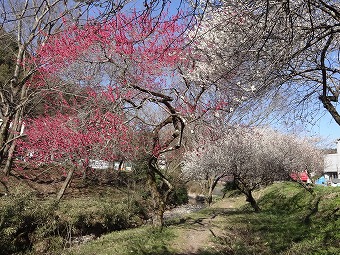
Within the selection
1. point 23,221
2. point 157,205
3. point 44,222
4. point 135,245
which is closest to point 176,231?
point 157,205

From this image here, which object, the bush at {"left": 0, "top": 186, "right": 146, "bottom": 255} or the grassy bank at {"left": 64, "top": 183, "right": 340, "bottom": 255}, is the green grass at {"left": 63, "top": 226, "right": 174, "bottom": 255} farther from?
the bush at {"left": 0, "top": 186, "right": 146, "bottom": 255}

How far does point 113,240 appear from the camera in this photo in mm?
8789

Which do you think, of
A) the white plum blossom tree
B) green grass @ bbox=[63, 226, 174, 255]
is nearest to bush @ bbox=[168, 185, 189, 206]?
the white plum blossom tree

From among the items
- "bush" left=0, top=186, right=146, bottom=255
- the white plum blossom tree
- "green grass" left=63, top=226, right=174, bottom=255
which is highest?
the white plum blossom tree

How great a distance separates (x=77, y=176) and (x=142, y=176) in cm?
Answer: 437

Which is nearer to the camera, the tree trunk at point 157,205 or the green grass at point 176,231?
the green grass at point 176,231

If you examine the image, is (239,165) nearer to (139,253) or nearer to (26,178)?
(139,253)

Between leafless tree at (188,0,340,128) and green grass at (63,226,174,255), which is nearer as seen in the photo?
leafless tree at (188,0,340,128)

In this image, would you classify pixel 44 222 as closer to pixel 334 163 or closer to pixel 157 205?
pixel 157 205

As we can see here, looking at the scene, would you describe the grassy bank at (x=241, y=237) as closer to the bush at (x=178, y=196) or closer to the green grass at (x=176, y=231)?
the green grass at (x=176, y=231)

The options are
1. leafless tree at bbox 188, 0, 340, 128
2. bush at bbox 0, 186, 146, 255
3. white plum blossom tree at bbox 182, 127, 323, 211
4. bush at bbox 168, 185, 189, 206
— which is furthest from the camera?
bush at bbox 168, 185, 189, 206


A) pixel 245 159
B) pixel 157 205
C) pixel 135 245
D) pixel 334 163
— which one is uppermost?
pixel 334 163

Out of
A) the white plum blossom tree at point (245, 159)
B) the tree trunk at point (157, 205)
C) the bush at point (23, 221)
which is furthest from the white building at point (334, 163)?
the bush at point (23, 221)

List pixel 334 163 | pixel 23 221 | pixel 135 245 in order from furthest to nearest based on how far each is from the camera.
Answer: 1. pixel 334 163
2. pixel 23 221
3. pixel 135 245
